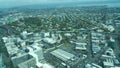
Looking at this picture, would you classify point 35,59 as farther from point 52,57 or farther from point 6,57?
point 6,57

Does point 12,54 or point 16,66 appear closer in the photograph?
point 16,66

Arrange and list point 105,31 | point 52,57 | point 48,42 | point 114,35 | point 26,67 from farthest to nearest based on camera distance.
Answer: point 105,31
point 114,35
point 48,42
point 52,57
point 26,67

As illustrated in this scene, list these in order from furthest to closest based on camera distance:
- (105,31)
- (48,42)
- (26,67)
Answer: (105,31), (48,42), (26,67)

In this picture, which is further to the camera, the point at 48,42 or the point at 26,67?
the point at 48,42

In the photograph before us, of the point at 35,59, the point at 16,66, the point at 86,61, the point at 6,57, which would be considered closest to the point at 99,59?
the point at 86,61

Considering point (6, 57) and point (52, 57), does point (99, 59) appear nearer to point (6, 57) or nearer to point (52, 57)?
point (52, 57)

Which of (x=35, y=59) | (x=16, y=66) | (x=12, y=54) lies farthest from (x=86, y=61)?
(x=12, y=54)

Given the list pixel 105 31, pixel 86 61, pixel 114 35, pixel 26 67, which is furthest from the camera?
pixel 105 31

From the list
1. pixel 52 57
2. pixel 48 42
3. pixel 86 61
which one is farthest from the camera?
pixel 48 42
